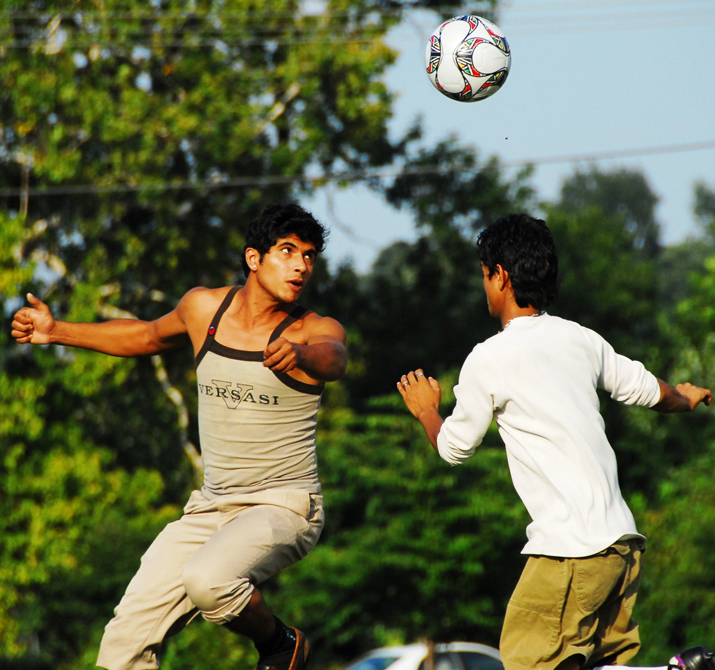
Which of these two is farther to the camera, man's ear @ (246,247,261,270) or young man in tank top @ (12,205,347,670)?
man's ear @ (246,247,261,270)

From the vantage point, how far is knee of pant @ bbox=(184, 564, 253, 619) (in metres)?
4.06

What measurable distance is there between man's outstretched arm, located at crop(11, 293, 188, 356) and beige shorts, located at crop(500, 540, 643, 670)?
211cm

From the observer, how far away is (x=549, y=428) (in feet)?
11.6

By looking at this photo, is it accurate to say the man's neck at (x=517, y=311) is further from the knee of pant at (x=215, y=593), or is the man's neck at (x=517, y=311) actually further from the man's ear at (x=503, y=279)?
the knee of pant at (x=215, y=593)

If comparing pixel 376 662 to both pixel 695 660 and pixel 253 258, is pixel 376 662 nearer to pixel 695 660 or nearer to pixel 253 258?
pixel 253 258

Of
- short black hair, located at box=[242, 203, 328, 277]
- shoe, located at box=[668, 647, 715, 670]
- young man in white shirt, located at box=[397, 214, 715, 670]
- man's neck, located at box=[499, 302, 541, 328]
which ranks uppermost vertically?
short black hair, located at box=[242, 203, 328, 277]

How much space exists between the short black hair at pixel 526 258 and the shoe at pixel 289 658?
1847mm

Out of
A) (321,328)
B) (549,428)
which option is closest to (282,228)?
(321,328)

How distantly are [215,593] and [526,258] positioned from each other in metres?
1.87

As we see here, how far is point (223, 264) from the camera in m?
19.8

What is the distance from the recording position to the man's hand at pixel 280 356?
12.5ft

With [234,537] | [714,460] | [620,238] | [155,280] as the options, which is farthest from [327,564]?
[620,238]

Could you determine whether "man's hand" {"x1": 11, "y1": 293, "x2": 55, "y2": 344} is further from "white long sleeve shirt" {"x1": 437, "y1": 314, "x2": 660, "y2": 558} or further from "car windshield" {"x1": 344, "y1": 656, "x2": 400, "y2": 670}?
"car windshield" {"x1": 344, "y1": 656, "x2": 400, "y2": 670}

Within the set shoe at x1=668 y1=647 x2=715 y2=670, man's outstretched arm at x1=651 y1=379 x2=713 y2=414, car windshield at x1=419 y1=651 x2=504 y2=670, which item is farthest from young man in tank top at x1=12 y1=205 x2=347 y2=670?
car windshield at x1=419 y1=651 x2=504 y2=670
